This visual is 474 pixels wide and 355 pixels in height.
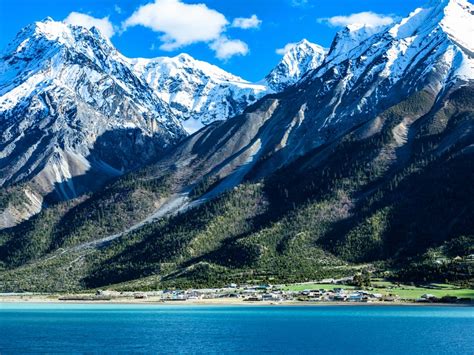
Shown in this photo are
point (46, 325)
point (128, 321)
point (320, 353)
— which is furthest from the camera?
point (128, 321)

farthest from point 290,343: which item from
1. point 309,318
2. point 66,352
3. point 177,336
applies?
point 309,318

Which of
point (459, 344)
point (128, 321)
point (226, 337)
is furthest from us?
point (128, 321)

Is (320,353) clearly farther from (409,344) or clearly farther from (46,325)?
(46,325)

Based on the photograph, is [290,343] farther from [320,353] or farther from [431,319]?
[431,319]

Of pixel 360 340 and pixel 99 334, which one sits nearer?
pixel 360 340

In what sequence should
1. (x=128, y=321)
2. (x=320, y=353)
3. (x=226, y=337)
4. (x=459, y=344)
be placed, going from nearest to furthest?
(x=320, y=353) → (x=459, y=344) → (x=226, y=337) → (x=128, y=321)

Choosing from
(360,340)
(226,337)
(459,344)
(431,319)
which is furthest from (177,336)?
(431,319)
